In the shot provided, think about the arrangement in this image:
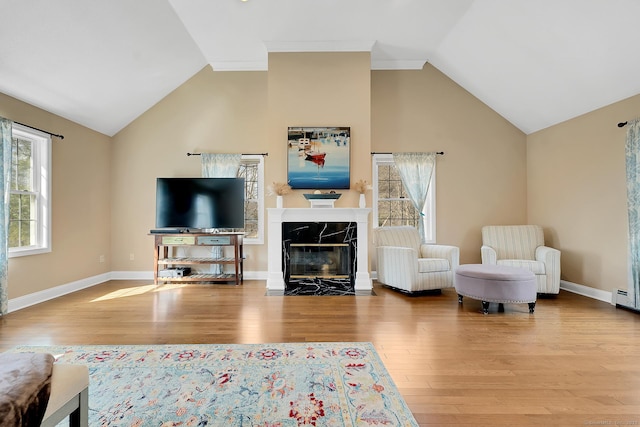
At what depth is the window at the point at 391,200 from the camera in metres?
5.32

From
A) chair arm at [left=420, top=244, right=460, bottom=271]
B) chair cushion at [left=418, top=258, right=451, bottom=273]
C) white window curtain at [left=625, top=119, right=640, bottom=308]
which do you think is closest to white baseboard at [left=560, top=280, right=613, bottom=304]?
white window curtain at [left=625, top=119, right=640, bottom=308]

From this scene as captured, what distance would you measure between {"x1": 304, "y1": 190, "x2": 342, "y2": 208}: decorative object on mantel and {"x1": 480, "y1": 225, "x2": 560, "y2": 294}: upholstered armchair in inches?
91.7

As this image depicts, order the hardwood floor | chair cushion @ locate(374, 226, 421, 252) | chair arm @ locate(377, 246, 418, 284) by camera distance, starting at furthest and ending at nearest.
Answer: chair cushion @ locate(374, 226, 421, 252), chair arm @ locate(377, 246, 418, 284), the hardwood floor

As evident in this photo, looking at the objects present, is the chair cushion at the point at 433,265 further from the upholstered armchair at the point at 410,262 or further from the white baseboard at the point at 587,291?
the white baseboard at the point at 587,291

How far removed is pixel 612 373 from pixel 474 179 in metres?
3.63

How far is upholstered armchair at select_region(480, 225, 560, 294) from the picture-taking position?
13.2 feet

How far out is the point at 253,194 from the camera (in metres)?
5.39

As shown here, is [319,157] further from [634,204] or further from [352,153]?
[634,204]

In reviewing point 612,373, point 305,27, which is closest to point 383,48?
point 305,27

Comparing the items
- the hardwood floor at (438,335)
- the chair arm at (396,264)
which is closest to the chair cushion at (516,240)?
the hardwood floor at (438,335)

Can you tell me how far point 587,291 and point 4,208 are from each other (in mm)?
7292

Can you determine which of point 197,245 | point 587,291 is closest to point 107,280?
point 197,245

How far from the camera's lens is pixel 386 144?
208 inches

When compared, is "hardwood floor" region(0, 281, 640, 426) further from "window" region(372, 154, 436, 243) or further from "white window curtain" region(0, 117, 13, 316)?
"window" region(372, 154, 436, 243)
